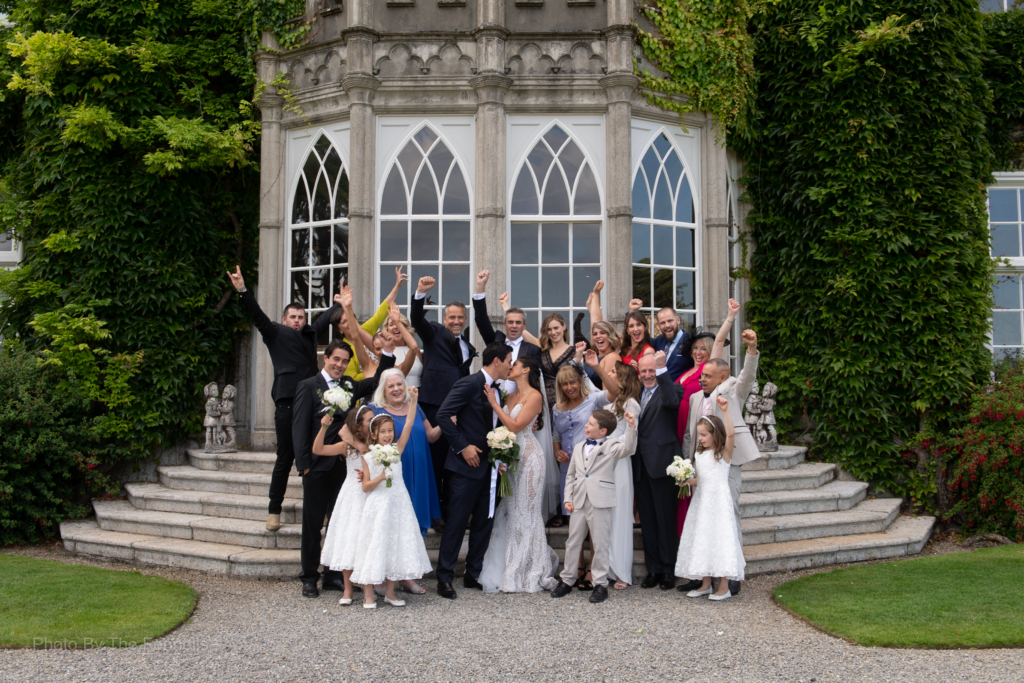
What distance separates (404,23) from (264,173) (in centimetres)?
238

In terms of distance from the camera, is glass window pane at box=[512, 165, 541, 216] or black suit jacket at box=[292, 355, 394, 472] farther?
glass window pane at box=[512, 165, 541, 216]

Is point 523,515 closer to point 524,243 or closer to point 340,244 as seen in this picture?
point 524,243

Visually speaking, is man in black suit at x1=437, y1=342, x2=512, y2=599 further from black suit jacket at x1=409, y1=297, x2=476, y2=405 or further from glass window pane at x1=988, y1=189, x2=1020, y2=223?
glass window pane at x1=988, y1=189, x2=1020, y2=223

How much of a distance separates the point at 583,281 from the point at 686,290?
1.34 meters

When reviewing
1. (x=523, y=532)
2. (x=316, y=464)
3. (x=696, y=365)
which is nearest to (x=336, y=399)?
(x=316, y=464)

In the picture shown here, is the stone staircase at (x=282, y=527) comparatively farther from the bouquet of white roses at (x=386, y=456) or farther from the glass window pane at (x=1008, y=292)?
the glass window pane at (x=1008, y=292)

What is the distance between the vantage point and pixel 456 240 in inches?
338

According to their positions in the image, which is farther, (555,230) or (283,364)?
(555,230)

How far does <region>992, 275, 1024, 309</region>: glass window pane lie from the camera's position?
32.4ft

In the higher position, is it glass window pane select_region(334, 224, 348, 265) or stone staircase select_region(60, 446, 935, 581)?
glass window pane select_region(334, 224, 348, 265)

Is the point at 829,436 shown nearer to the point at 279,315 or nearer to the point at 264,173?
the point at 279,315

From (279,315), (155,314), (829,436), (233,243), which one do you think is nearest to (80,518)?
(155,314)

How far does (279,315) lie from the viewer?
29.8 feet

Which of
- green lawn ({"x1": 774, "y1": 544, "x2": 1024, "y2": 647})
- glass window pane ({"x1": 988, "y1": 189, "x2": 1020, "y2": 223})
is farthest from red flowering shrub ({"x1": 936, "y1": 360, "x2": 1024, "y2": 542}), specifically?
glass window pane ({"x1": 988, "y1": 189, "x2": 1020, "y2": 223})
